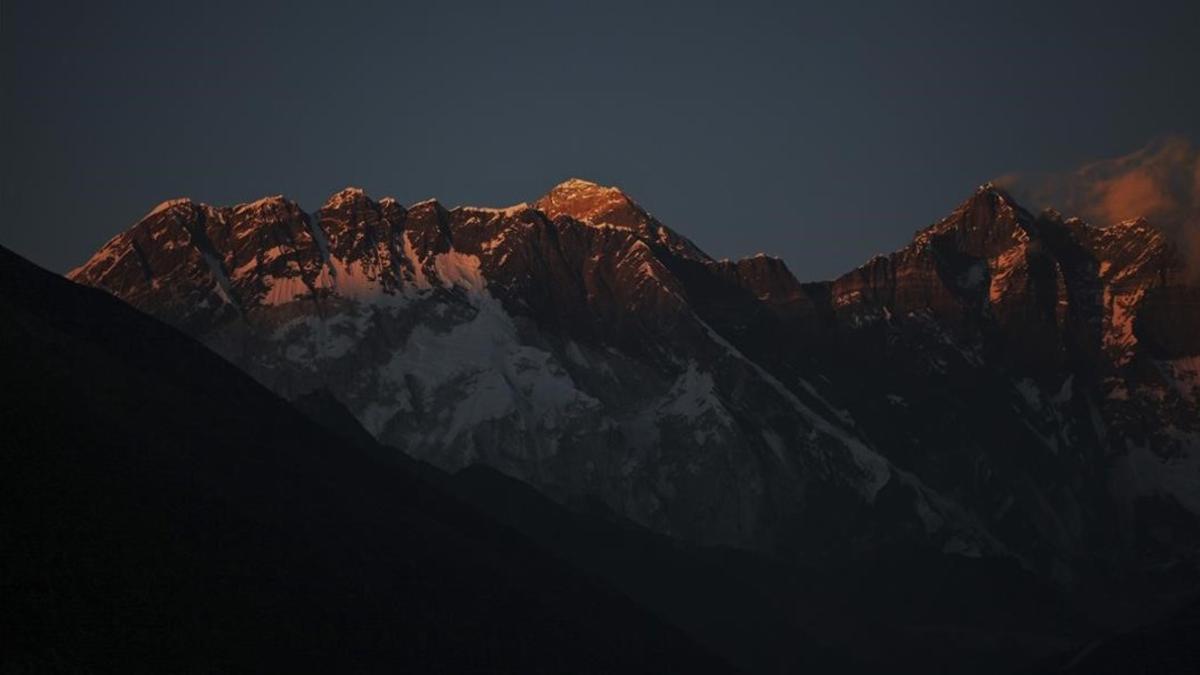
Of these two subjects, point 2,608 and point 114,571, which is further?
point 114,571

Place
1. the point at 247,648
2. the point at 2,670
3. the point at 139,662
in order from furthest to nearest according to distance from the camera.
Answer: the point at 247,648
the point at 139,662
the point at 2,670

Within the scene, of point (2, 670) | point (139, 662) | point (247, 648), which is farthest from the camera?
point (247, 648)

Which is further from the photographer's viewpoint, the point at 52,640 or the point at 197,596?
the point at 197,596

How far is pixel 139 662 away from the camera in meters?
177

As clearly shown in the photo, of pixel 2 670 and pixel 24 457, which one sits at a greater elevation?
pixel 24 457

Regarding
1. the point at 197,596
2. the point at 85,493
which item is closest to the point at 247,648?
the point at 197,596

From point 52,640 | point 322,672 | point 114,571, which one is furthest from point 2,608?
point 322,672

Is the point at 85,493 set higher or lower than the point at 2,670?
higher

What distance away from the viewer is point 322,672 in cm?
19950

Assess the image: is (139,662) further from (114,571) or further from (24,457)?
(24,457)

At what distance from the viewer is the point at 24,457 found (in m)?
199

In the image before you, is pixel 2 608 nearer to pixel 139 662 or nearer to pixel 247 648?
pixel 139 662

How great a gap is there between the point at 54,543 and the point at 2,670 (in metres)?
23.2

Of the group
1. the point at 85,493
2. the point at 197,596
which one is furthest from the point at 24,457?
the point at 197,596
